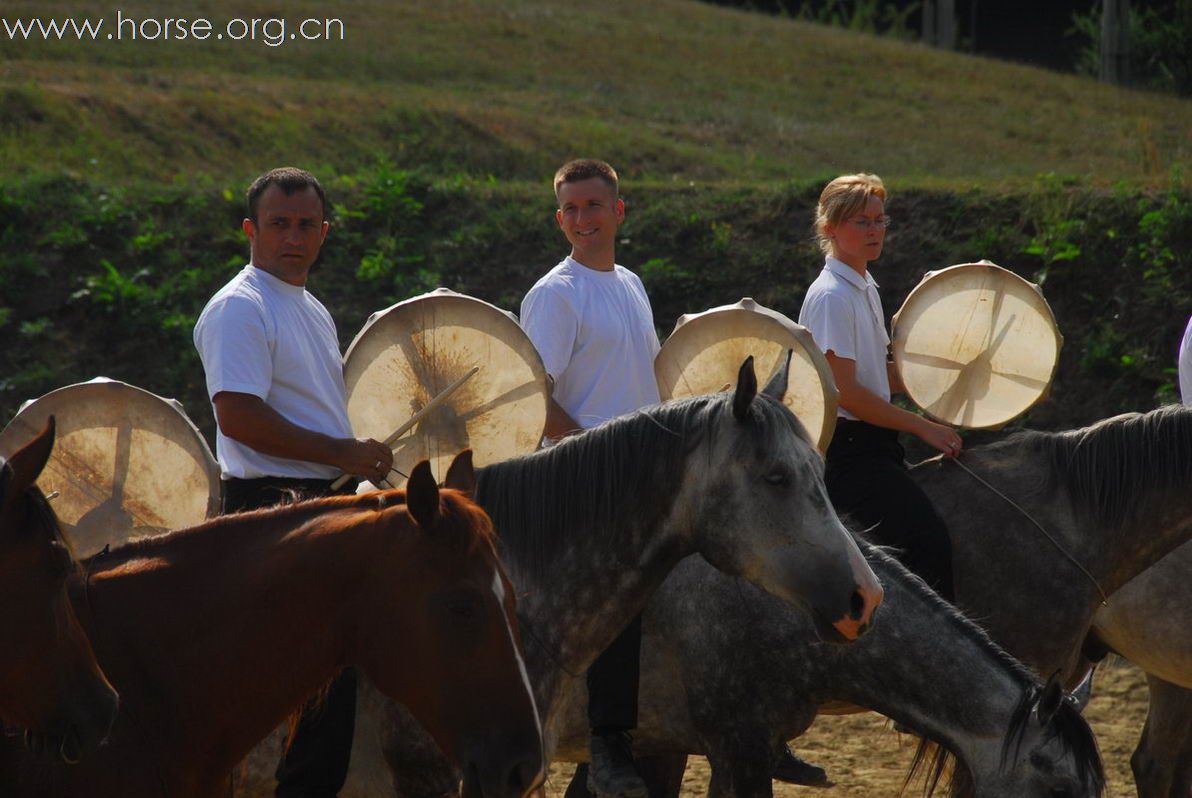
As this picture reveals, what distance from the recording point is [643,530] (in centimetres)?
486

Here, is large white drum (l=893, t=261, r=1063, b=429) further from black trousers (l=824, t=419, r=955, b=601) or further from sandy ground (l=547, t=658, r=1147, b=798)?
sandy ground (l=547, t=658, r=1147, b=798)

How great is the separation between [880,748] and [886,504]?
292 centimetres

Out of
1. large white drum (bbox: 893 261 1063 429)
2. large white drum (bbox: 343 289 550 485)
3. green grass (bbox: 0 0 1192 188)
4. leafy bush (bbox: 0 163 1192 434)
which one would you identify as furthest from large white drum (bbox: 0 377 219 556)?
green grass (bbox: 0 0 1192 188)

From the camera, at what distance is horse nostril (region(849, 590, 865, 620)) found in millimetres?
4438

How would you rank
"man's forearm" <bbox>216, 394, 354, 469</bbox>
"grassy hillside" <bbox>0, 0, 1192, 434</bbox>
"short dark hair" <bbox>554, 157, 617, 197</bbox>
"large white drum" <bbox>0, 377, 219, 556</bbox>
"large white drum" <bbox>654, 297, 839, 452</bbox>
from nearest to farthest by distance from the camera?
1. "man's forearm" <bbox>216, 394, 354, 469</bbox>
2. "large white drum" <bbox>0, 377, 219, 556</bbox>
3. "large white drum" <bbox>654, 297, 839, 452</bbox>
4. "short dark hair" <bbox>554, 157, 617, 197</bbox>
5. "grassy hillside" <bbox>0, 0, 1192, 434</bbox>

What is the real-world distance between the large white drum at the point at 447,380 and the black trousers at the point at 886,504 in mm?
1552

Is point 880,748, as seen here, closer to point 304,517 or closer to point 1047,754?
point 1047,754

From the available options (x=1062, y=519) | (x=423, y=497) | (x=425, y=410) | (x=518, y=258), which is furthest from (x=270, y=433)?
(x=518, y=258)

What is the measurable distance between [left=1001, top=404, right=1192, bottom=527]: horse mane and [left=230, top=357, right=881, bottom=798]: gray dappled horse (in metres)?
2.41

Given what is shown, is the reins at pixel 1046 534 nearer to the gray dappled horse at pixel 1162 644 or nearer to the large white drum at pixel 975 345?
the large white drum at pixel 975 345

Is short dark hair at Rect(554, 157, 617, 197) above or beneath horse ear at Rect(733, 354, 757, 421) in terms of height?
above

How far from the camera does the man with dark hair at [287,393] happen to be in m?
4.95

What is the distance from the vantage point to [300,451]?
4.93 m

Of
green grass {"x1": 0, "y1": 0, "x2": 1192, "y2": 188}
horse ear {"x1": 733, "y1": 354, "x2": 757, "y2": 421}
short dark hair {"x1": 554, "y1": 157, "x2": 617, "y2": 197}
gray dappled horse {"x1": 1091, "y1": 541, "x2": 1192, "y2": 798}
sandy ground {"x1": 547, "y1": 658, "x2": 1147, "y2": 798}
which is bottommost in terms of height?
sandy ground {"x1": 547, "y1": 658, "x2": 1147, "y2": 798}
